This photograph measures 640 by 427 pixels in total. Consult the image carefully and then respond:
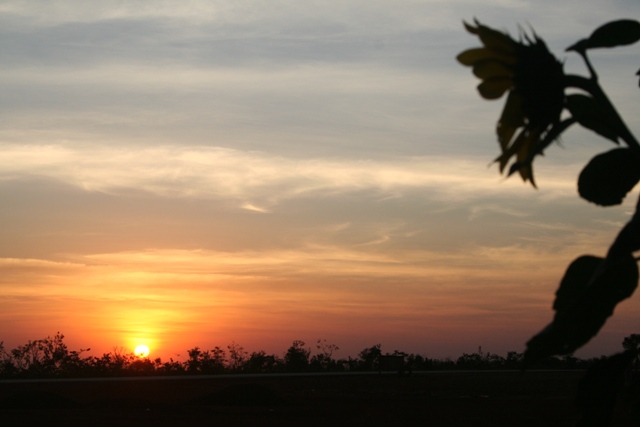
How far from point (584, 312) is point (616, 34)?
48cm

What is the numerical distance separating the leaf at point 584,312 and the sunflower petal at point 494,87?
335 mm

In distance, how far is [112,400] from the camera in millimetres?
22625

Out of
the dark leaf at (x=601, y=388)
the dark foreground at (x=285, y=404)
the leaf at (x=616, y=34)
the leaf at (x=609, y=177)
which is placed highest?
the leaf at (x=616, y=34)

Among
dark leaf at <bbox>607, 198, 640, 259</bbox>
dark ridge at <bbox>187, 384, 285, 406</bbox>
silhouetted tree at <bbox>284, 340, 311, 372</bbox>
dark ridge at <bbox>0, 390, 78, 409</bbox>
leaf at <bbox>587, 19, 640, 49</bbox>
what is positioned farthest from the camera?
silhouetted tree at <bbox>284, 340, 311, 372</bbox>

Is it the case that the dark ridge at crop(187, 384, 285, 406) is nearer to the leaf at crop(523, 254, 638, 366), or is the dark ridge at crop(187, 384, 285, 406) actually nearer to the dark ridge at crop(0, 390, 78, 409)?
the dark ridge at crop(0, 390, 78, 409)

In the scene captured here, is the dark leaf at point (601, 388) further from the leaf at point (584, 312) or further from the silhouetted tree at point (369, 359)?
the silhouetted tree at point (369, 359)

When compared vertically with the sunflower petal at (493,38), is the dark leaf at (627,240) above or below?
below

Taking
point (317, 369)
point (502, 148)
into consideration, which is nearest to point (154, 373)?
point (317, 369)

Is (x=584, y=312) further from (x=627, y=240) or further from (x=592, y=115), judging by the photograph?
(x=592, y=115)

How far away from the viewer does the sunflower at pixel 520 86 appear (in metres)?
1.27

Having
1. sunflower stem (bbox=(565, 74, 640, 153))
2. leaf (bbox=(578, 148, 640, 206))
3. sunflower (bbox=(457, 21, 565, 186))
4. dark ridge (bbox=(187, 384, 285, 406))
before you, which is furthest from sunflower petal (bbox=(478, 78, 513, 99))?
dark ridge (bbox=(187, 384, 285, 406))

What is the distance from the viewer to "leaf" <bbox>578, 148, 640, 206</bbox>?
4.71ft

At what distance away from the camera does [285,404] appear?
77.6 ft

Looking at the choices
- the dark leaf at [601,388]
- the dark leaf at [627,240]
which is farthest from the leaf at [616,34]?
the dark leaf at [601,388]
